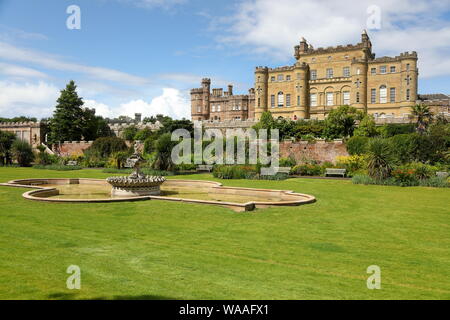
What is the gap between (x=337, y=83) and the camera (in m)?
53.1

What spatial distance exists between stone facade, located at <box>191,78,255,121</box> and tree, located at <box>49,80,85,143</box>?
83.0 ft

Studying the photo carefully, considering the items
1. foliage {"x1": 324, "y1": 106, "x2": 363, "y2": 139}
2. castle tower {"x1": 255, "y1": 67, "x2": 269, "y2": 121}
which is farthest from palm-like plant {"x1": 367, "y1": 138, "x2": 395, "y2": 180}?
castle tower {"x1": 255, "y1": 67, "x2": 269, "y2": 121}

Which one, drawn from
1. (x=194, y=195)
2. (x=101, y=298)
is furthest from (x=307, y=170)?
(x=101, y=298)

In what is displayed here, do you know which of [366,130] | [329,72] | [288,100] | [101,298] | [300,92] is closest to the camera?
[101,298]

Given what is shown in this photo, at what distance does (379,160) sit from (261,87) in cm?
3795

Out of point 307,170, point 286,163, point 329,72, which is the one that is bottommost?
point 307,170

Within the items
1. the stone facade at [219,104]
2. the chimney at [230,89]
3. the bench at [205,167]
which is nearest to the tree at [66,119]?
the stone facade at [219,104]

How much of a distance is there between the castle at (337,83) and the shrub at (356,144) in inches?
685

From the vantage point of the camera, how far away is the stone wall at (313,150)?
1348 inches

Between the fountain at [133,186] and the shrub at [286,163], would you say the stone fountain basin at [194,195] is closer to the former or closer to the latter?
the fountain at [133,186]

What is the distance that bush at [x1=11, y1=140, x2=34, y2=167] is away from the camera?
38000 millimetres

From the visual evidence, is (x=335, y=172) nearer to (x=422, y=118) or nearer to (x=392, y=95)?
(x=422, y=118)
